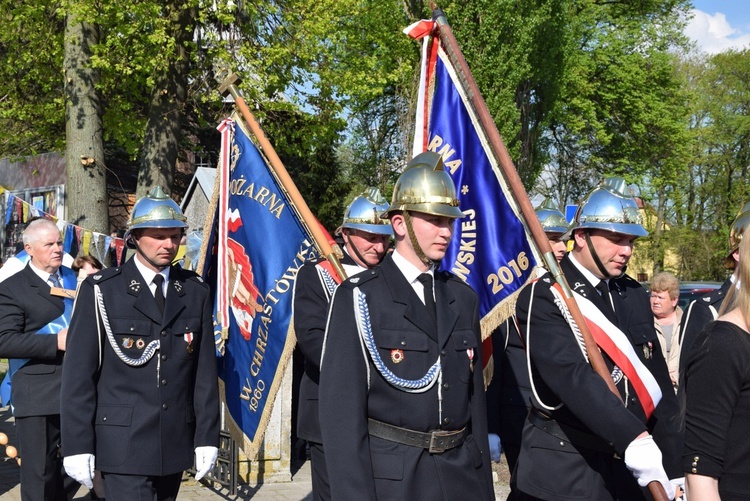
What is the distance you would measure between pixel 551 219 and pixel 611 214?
297 centimetres

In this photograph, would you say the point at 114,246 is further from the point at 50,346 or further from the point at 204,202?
the point at 204,202

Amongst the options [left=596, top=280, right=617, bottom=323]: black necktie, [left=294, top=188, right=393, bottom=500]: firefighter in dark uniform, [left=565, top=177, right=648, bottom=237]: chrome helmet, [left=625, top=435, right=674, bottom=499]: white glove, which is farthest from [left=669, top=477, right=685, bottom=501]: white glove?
[left=294, top=188, right=393, bottom=500]: firefighter in dark uniform

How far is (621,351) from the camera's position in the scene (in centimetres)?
418

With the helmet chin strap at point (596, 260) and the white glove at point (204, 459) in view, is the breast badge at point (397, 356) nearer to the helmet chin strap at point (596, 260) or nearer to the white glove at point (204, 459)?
the helmet chin strap at point (596, 260)

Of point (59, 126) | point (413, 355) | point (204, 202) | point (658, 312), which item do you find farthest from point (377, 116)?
point (413, 355)

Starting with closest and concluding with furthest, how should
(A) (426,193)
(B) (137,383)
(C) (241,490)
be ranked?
(A) (426,193), (B) (137,383), (C) (241,490)

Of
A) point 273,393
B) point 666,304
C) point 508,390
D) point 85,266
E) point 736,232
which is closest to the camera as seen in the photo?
point 736,232

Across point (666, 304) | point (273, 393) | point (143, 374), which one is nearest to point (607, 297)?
point (143, 374)

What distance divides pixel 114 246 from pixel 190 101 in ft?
12.2

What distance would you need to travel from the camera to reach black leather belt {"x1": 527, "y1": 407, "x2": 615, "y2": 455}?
409cm

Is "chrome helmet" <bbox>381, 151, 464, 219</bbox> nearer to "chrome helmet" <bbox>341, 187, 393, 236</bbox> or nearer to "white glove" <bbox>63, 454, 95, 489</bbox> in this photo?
"white glove" <bbox>63, 454, 95, 489</bbox>

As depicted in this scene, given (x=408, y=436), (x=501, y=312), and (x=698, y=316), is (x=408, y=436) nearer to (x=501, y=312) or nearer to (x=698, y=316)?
(x=501, y=312)

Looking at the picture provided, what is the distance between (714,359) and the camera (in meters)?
2.78

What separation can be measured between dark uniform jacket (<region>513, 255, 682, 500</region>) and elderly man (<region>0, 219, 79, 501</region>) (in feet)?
10.9
